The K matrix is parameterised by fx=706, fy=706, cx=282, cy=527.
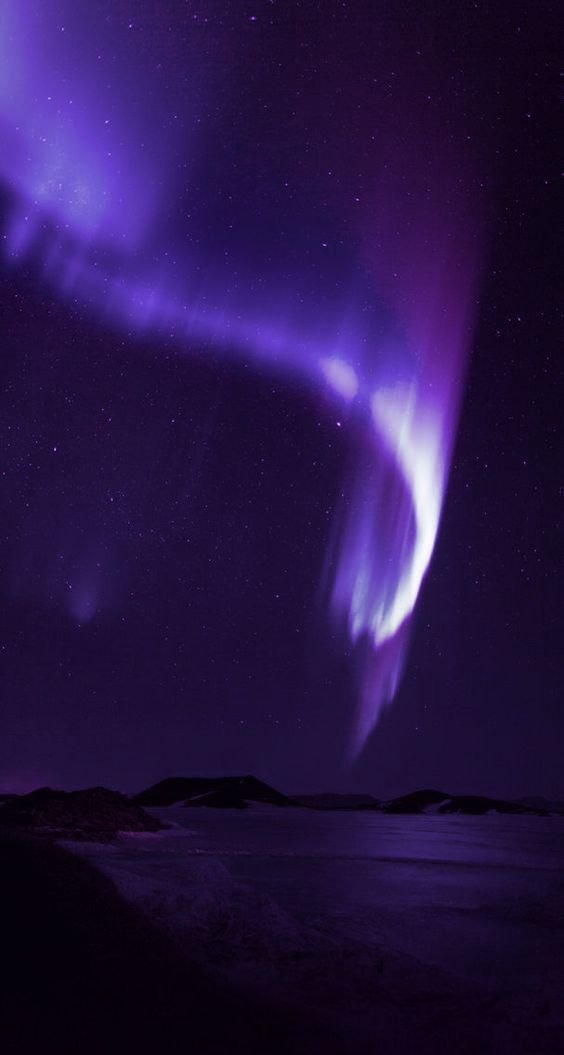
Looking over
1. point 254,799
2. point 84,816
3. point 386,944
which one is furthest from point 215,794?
point 386,944

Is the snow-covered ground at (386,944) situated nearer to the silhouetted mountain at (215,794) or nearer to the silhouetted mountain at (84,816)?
the silhouetted mountain at (84,816)

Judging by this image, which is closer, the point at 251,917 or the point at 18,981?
the point at 18,981

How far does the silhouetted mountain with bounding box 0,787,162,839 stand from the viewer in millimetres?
29344

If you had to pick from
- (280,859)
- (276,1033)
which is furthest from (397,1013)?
(280,859)

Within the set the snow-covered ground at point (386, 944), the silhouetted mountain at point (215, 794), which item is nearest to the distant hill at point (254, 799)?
the silhouetted mountain at point (215, 794)

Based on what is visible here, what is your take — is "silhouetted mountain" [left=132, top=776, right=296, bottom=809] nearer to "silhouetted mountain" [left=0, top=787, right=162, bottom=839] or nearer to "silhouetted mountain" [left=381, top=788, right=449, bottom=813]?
"silhouetted mountain" [left=381, top=788, right=449, bottom=813]

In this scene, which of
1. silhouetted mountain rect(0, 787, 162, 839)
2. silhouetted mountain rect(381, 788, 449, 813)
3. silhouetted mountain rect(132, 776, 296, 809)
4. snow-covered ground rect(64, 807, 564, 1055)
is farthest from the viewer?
silhouetted mountain rect(381, 788, 449, 813)

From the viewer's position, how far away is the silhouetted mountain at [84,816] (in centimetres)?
2934

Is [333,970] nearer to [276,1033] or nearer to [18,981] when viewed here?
[276,1033]

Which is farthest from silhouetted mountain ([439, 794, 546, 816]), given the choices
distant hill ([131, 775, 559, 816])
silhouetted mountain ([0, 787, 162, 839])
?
silhouetted mountain ([0, 787, 162, 839])

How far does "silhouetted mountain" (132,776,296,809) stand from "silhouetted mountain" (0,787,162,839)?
294ft

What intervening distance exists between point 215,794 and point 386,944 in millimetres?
146263

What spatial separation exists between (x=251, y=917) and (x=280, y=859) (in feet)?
44.7

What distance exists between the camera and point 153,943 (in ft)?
27.1
